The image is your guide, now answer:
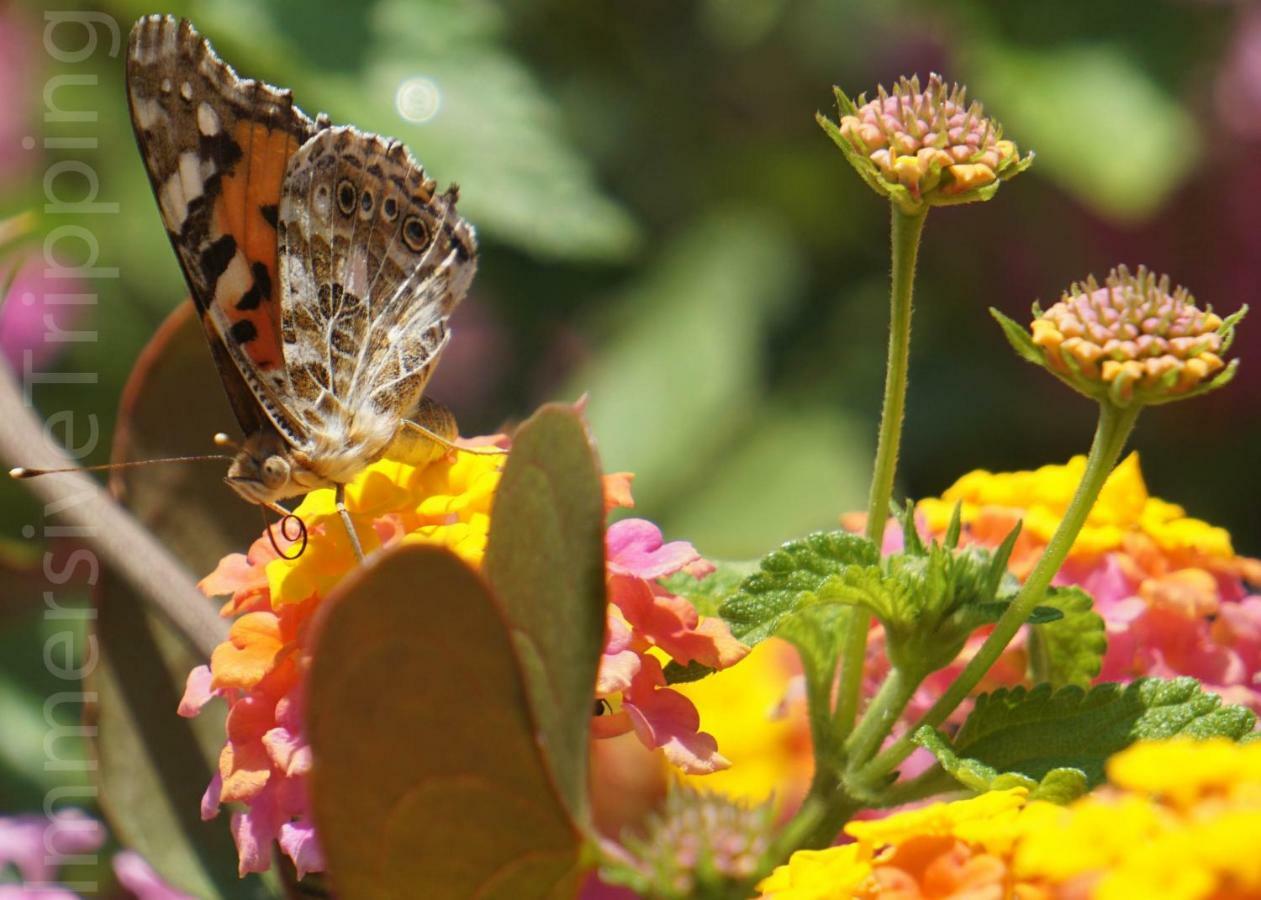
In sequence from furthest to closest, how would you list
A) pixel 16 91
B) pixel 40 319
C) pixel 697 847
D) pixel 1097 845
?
pixel 16 91 → pixel 40 319 → pixel 697 847 → pixel 1097 845

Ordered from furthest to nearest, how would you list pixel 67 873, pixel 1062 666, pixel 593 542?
1. pixel 67 873
2. pixel 1062 666
3. pixel 593 542

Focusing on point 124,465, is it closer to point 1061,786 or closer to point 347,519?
point 347,519

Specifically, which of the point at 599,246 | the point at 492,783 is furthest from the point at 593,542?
the point at 599,246

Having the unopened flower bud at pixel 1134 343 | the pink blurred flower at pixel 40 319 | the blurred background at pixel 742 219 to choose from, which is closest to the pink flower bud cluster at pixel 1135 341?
the unopened flower bud at pixel 1134 343

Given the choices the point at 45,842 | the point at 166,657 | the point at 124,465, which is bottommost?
the point at 45,842

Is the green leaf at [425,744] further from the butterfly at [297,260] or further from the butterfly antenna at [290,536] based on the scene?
the butterfly at [297,260]

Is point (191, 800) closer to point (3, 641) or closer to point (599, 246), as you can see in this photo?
point (3, 641)

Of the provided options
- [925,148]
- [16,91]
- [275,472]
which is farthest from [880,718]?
[16,91]
